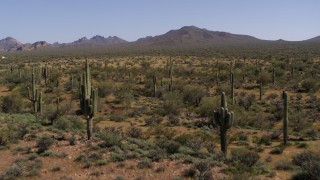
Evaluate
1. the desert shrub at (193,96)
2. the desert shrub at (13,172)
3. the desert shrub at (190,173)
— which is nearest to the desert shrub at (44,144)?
the desert shrub at (13,172)

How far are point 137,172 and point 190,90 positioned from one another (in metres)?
20.6

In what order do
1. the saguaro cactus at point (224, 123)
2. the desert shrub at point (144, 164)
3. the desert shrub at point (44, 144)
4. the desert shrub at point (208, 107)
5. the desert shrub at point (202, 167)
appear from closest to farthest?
the desert shrub at point (202, 167) → the desert shrub at point (144, 164) → the desert shrub at point (44, 144) → the saguaro cactus at point (224, 123) → the desert shrub at point (208, 107)

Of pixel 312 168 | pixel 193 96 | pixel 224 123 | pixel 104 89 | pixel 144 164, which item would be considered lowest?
pixel 144 164

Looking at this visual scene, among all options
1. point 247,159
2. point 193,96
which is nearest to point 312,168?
point 247,159

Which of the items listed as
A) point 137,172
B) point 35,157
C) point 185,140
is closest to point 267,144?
point 185,140

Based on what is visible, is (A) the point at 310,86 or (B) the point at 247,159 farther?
(A) the point at 310,86

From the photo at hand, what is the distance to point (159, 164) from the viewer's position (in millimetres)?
14602

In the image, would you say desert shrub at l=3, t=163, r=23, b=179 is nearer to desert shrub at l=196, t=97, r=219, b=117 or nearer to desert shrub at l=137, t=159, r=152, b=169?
desert shrub at l=137, t=159, r=152, b=169

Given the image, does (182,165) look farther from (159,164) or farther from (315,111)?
(315,111)

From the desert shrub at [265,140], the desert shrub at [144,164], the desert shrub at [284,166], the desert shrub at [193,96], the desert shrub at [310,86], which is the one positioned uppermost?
the desert shrub at [310,86]

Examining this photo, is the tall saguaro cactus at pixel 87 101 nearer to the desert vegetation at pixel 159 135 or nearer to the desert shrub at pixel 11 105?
the desert vegetation at pixel 159 135

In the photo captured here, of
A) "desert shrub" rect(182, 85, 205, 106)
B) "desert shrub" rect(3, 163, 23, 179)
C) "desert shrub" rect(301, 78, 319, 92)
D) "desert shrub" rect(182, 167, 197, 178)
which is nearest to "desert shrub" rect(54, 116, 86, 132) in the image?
"desert shrub" rect(3, 163, 23, 179)

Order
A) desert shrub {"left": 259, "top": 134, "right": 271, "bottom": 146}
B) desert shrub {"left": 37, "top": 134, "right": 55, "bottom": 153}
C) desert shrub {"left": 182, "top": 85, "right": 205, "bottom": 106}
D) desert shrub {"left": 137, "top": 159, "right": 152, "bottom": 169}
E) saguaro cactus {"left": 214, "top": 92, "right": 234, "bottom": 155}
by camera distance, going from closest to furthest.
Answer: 1. desert shrub {"left": 137, "top": 159, "right": 152, "bottom": 169}
2. desert shrub {"left": 37, "top": 134, "right": 55, "bottom": 153}
3. saguaro cactus {"left": 214, "top": 92, "right": 234, "bottom": 155}
4. desert shrub {"left": 259, "top": 134, "right": 271, "bottom": 146}
5. desert shrub {"left": 182, "top": 85, "right": 205, "bottom": 106}

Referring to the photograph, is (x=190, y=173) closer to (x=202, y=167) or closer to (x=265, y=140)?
(x=202, y=167)
